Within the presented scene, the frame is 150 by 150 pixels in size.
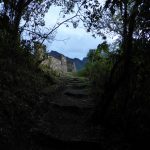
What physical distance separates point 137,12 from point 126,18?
1.04m

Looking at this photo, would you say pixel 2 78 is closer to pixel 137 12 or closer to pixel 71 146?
pixel 71 146

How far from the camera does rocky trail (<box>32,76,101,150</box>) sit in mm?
7613

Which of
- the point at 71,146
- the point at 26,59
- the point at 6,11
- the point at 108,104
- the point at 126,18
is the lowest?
the point at 71,146

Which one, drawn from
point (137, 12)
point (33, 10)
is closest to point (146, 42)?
point (137, 12)

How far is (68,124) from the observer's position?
8719 millimetres

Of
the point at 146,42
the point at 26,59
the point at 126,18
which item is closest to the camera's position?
the point at 146,42

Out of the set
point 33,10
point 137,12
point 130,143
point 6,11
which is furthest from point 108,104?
point 33,10

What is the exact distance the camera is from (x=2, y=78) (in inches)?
388

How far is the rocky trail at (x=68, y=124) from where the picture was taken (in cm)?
761

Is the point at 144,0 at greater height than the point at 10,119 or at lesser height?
greater

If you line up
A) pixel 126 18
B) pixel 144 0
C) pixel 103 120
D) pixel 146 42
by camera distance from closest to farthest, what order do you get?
pixel 144 0 → pixel 146 42 → pixel 126 18 → pixel 103 120

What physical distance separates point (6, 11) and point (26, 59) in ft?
6.16

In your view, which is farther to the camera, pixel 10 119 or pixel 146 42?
pixel 10 119

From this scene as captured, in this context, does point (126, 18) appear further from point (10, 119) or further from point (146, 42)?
point (10, 119)
